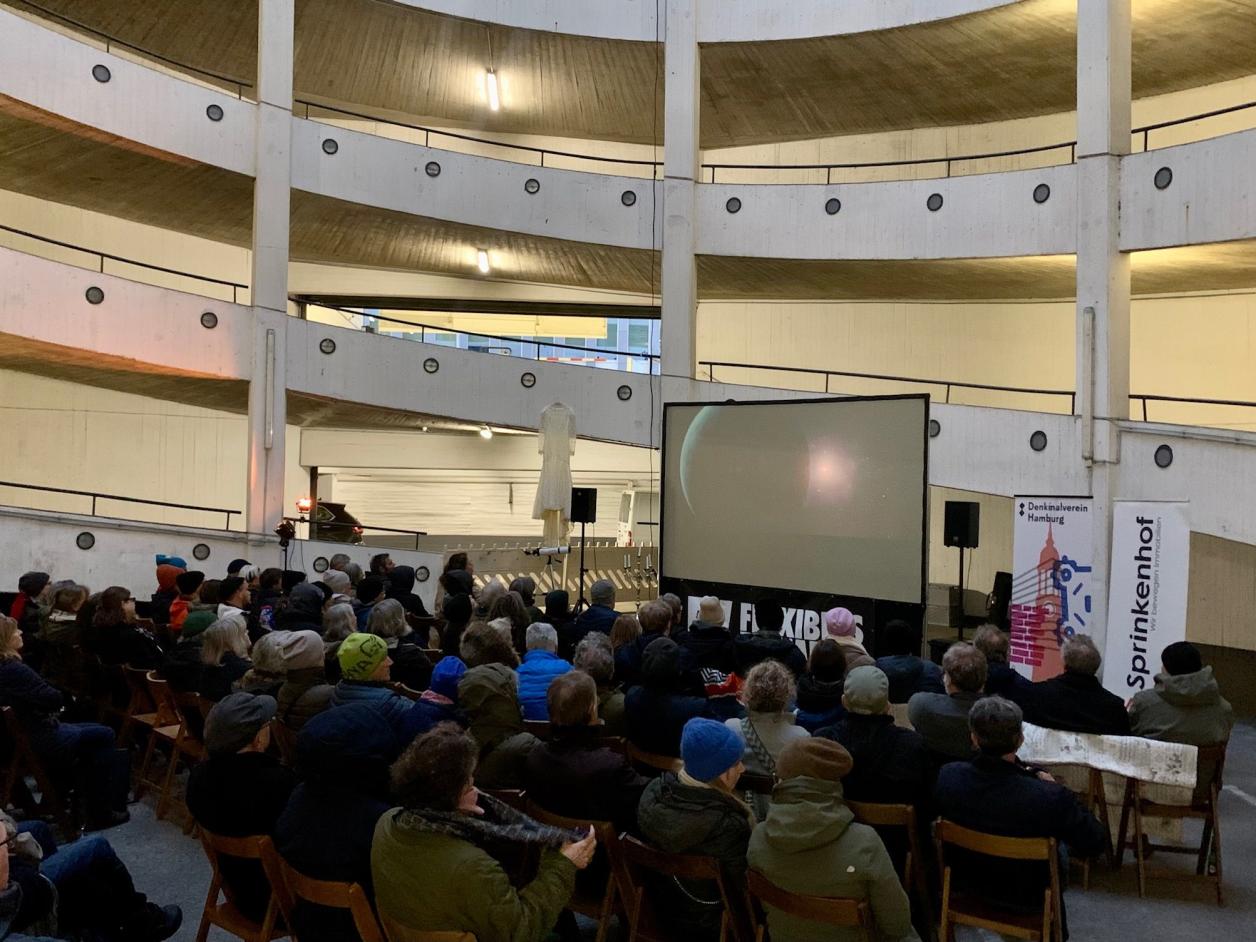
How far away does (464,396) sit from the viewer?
1590cm

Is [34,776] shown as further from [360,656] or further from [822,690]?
[822,690]

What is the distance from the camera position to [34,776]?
19.9 ft

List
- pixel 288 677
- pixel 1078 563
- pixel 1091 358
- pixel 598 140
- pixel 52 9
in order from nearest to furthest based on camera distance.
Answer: pixel 288 677 → pixel 1078 563 → pixel 1091 358 → pixel 52 9 → pixel 598 140

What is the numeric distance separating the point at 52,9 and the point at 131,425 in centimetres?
624

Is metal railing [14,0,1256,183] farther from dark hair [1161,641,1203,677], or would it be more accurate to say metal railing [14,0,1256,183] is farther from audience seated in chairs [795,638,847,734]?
audience seated in chairs [795,638,847,734]

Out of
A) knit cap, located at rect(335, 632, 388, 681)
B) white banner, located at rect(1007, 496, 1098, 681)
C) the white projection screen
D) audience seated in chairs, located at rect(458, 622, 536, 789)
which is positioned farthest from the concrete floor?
white banner, located at rect(1007, 496, 1098, 681)

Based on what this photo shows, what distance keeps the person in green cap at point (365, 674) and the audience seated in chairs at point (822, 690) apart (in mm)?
1862

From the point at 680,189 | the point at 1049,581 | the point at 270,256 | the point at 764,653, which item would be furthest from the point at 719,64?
the point at 764,653

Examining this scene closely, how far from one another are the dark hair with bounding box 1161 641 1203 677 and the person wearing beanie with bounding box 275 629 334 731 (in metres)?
4.31

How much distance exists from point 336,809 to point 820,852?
5.07ft

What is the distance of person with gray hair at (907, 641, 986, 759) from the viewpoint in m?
5.27

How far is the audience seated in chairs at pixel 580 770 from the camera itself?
4250 millimetres

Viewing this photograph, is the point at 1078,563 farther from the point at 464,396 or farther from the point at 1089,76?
the point at 464,396

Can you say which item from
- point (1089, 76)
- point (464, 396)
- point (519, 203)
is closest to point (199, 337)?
point (464, 396)
